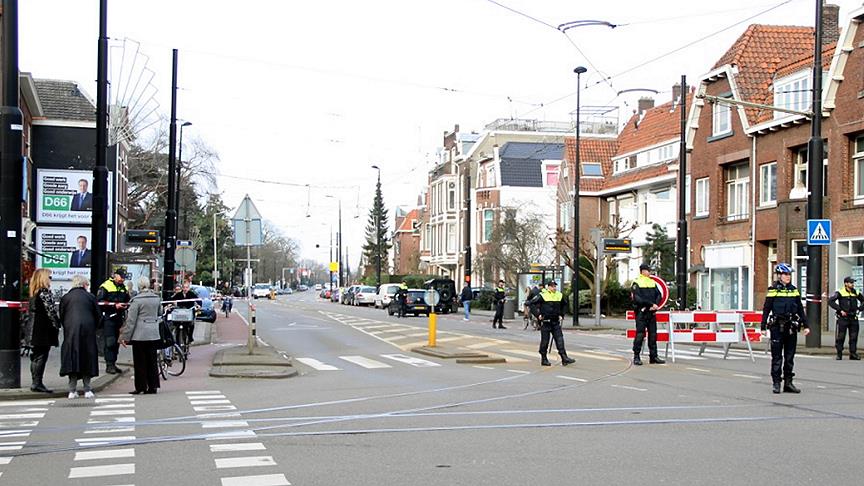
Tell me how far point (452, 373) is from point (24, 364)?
8.43 m

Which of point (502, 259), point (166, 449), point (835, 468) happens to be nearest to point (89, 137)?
point (502, 259)

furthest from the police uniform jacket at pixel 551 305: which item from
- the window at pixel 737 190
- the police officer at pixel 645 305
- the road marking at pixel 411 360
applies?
the window at pixel 737 190

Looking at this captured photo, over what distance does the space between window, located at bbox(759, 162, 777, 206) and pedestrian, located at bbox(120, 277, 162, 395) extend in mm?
26279

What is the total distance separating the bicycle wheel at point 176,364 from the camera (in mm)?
17625

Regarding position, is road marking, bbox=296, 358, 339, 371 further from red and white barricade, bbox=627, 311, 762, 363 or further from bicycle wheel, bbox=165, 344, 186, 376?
red and white barricade, bbox=627, 311, 762, 363

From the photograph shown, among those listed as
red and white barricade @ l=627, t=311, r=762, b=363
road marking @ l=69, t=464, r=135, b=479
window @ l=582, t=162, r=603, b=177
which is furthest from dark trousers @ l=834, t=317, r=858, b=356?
window @ l=582, t=162, r=603, b=177

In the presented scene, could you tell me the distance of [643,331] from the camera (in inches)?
736

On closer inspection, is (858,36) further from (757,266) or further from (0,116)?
(0,116)

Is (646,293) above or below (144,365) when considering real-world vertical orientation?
above

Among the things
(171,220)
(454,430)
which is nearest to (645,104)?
(171,220)

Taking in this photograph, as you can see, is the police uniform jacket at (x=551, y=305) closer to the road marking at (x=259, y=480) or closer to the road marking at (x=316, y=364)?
the road marking at (x=316, y=364)

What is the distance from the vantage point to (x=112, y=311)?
1720cm

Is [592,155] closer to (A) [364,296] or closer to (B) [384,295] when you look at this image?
(B) [384,295]

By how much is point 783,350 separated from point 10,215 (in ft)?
36.4
